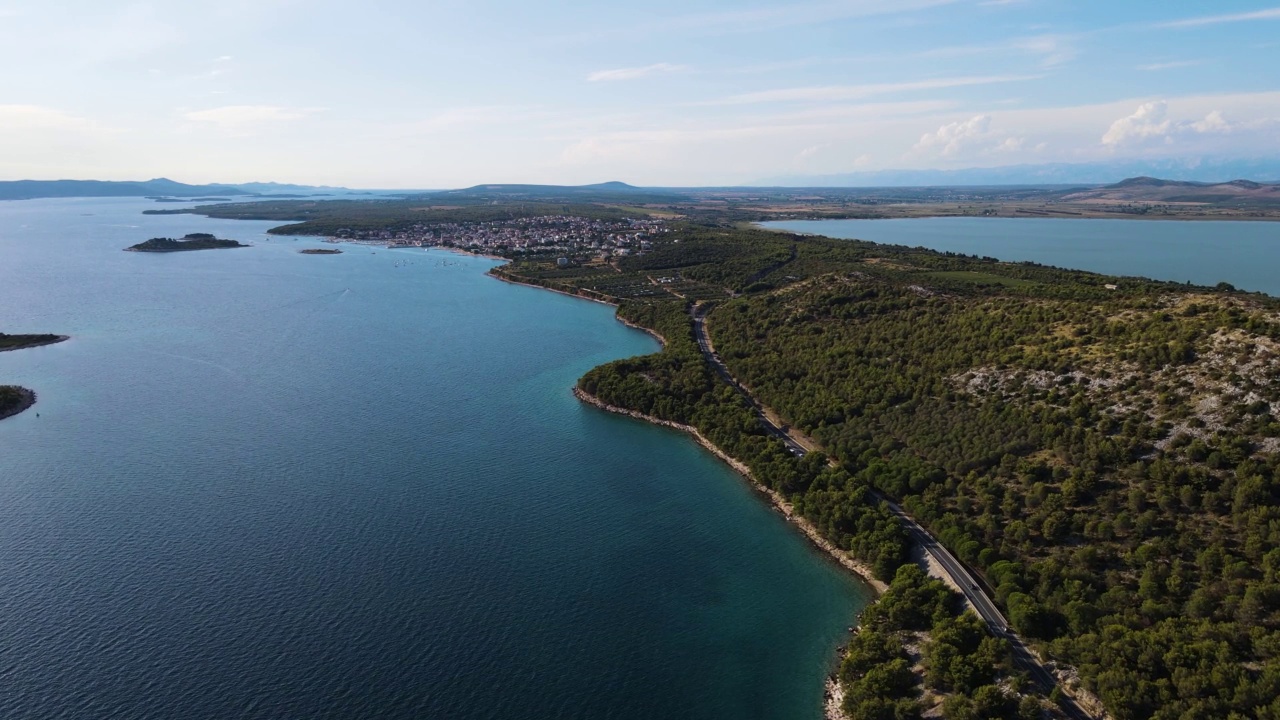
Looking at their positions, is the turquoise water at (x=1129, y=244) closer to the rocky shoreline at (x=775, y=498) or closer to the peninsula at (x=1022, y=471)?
the peninsula at (x=1022, y=471)

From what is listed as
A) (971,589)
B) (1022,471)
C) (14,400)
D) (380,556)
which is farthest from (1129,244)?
(14,400)

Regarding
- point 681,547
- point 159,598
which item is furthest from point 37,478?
point 681,547

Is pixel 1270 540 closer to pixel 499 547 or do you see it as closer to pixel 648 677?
pixel 648 677

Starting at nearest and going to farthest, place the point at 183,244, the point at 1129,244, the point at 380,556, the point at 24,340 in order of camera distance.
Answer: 1. the point at 380,556
2. the point at 24,340
3. the point at 1129,244
4. the point at 183,244

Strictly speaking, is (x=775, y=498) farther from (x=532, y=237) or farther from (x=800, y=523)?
(x=532, y=237)

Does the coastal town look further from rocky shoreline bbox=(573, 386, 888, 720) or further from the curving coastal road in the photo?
the curving coastal road

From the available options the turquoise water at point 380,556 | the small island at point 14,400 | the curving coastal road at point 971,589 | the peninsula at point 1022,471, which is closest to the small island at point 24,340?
the turquoise water at point 380,556

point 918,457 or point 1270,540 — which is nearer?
point 1270,540
